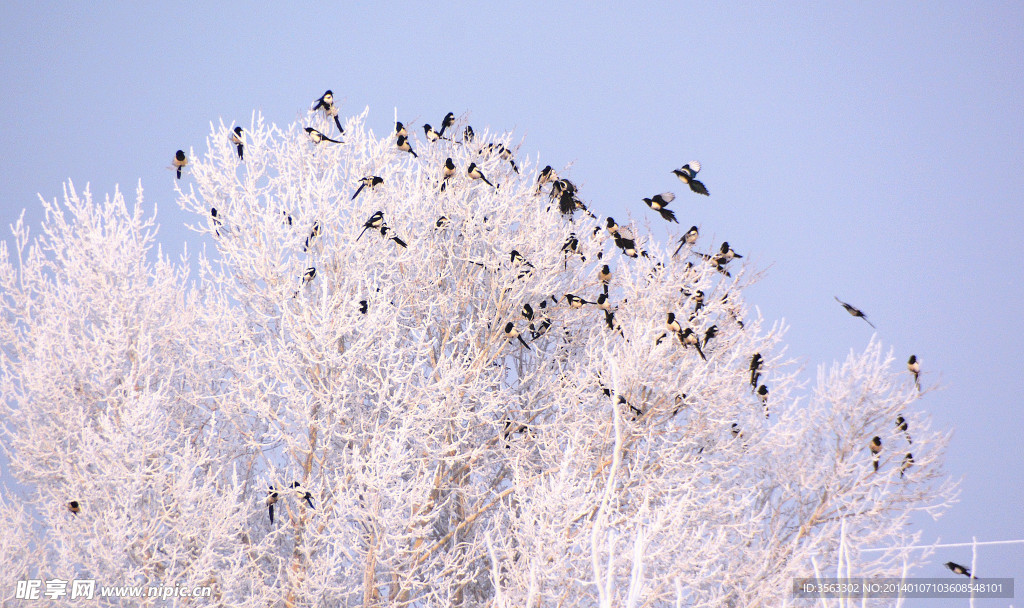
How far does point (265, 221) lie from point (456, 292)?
3.07 metres

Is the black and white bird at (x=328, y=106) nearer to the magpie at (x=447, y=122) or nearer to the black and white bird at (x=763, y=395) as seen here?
the magpie at (x=447, y=122)

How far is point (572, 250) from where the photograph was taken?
37.3 ft

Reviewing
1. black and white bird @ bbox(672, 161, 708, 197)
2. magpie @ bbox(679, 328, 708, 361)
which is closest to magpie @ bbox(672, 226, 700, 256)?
black and white bird @ bbox(672, 161, 708, 197)

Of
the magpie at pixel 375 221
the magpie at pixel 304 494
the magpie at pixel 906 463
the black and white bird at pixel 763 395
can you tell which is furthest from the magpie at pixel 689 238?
the magpie at pixel 304 494

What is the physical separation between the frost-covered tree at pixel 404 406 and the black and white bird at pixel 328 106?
0.31 metres

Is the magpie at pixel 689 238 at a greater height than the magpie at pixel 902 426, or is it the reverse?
the magpie at pixel 689 238

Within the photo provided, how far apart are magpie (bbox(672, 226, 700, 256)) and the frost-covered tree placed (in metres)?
0.20

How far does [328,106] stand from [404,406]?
15.9 ft

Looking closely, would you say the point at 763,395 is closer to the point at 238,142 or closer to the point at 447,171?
the point at 447,171

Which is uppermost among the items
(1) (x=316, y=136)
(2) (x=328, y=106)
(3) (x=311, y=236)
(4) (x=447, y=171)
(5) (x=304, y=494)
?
(2) (x=328, y=106)

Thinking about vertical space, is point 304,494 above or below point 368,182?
below

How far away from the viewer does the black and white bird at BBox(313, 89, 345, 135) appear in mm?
11516

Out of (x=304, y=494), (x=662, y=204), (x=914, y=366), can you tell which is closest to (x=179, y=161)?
(x=304, y=494)

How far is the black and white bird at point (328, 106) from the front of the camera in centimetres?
1152
